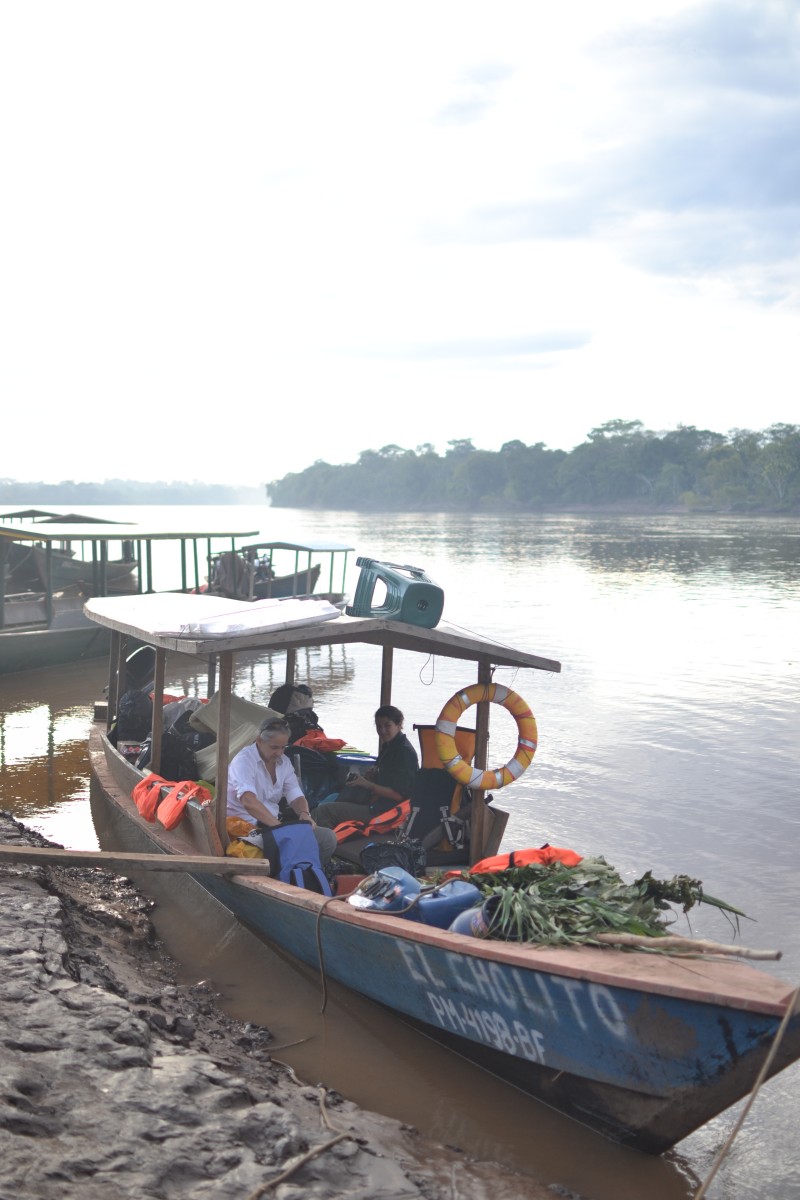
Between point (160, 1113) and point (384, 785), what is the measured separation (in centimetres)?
372

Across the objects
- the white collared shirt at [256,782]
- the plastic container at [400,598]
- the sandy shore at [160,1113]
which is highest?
the plastic container at [400,598]

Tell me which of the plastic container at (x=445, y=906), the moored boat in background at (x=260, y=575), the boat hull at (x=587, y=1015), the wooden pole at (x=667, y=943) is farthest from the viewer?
the moored boat in background at (x=260, y=575)

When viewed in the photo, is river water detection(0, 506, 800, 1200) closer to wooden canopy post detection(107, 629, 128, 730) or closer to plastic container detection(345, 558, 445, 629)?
wooden canopy post detection(107, 629, 128, 730)

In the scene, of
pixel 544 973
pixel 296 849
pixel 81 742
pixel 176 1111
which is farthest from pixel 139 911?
pixel 81 742

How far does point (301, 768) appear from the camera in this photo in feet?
27.1

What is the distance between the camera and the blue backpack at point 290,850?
246 inches

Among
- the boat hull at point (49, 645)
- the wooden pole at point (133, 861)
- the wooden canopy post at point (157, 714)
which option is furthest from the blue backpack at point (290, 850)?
the boat hull at point (49, 645)

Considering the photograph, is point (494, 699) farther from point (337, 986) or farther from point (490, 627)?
point (490, 627)

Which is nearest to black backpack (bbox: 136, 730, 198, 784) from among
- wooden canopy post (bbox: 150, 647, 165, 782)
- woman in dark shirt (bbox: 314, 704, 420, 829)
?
wooden canopy post (bbox: 150, 647, 165, 782)

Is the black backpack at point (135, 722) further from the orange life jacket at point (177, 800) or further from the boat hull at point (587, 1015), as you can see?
the boat hull at point (587, 1015)

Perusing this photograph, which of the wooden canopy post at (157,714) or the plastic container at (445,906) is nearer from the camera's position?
the plastic container at (445,906)

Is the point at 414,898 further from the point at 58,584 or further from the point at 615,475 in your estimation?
the point at 615,475

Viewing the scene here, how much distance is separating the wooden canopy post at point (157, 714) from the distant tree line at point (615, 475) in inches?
3506

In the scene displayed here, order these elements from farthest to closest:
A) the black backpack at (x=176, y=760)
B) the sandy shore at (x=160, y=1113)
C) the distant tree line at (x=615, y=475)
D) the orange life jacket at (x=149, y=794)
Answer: the distant tree line at (x=615, y=475), the black backpack at (x=176, y=760), the orange life jacket at (x=149, y=794), the sandy shore at (x=160, y=1113)
